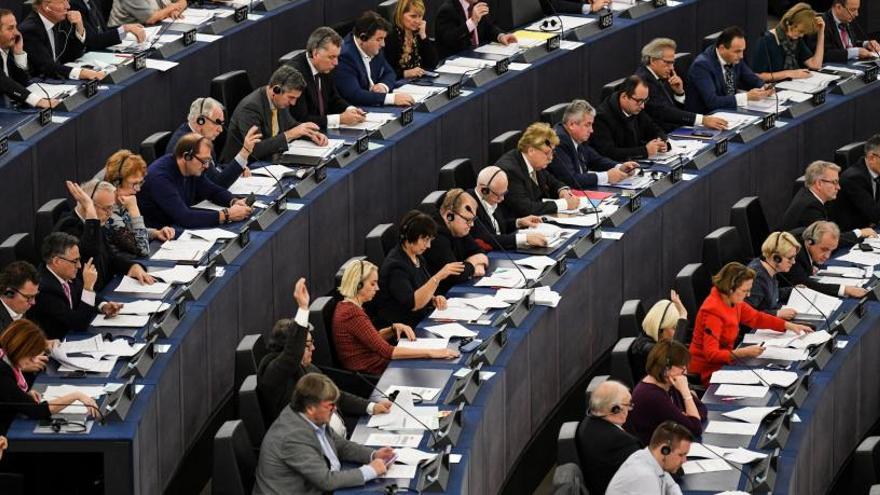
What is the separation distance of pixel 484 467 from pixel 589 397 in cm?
49

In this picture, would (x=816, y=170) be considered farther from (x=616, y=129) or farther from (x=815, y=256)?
(x=616, y=129)

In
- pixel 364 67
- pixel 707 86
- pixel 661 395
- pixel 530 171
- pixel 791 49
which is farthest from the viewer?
pixel 791 49

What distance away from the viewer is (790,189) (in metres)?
10.8

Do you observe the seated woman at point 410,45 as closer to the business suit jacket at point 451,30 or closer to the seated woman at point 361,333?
the business suit jacket at point 451,30

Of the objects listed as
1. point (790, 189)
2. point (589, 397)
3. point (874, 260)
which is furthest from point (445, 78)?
point (589, 397)

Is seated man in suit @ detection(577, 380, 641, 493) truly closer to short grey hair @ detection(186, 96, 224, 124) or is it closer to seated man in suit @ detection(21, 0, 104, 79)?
short grey hair @ detection(186, 96, 224, 124)

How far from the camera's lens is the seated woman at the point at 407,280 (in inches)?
320

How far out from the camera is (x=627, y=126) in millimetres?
10227

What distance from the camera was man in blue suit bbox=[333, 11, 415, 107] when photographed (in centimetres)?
1021

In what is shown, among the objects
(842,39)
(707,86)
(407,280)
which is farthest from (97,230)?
(842,39)

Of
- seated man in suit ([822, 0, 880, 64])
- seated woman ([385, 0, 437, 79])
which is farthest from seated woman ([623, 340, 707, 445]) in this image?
seated man in suit ([822, 0, 880, 64])

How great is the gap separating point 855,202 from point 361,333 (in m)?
3.32

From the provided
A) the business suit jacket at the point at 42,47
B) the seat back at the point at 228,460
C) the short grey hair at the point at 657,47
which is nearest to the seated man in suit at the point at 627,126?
the short grey hair at the point at 657,47

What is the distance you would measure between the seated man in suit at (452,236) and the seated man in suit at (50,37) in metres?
2.10
